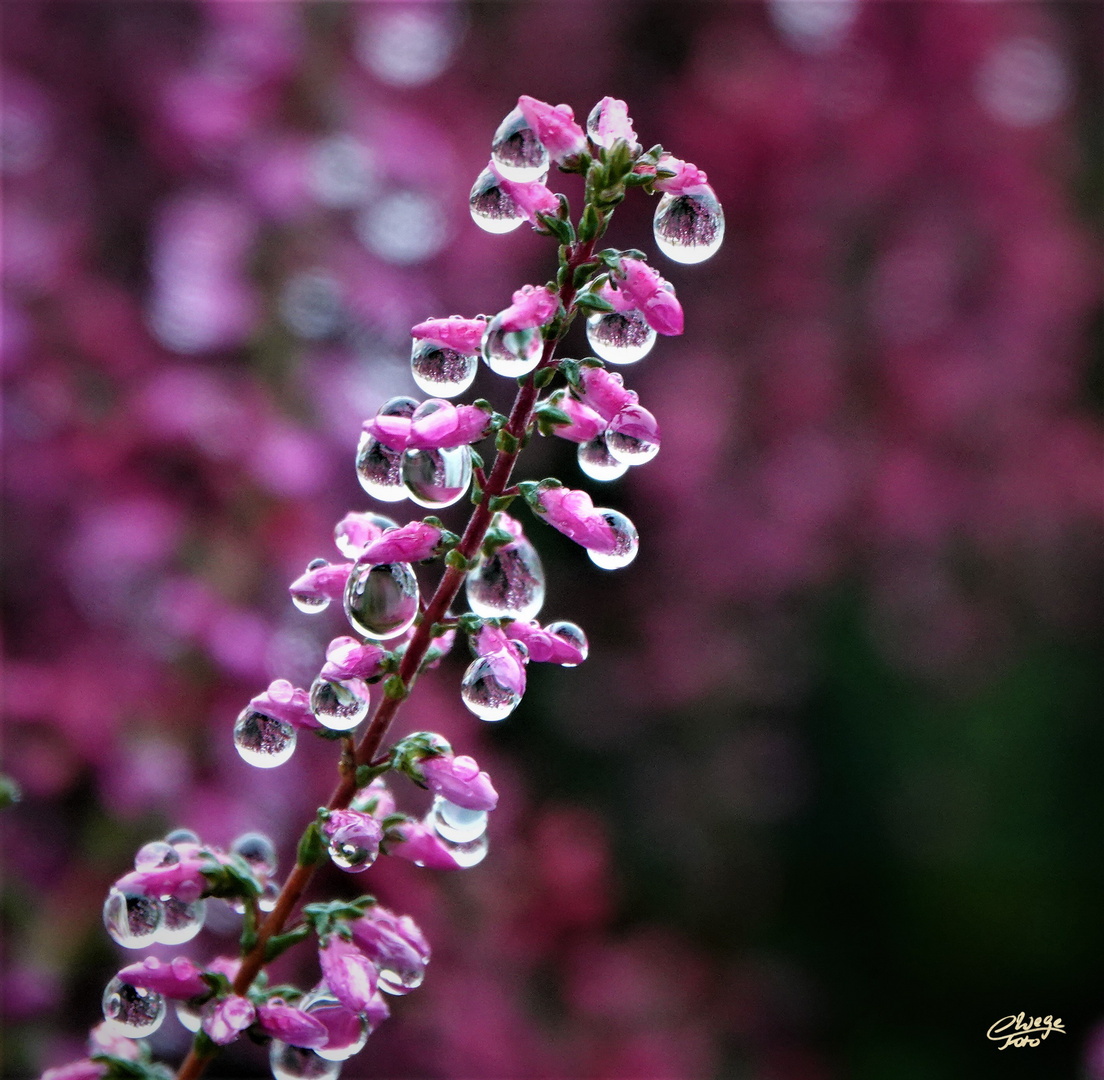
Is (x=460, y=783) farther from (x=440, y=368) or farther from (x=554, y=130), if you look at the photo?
(x=554, y=130)

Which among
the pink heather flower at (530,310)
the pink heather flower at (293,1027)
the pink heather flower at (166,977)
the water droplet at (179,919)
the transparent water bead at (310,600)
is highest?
the pink heather flower at (530,310)

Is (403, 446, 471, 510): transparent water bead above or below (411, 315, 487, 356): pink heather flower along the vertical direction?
below

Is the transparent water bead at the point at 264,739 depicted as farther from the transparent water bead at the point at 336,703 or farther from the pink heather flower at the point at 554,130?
the pink heather flower at the point at 554,130
